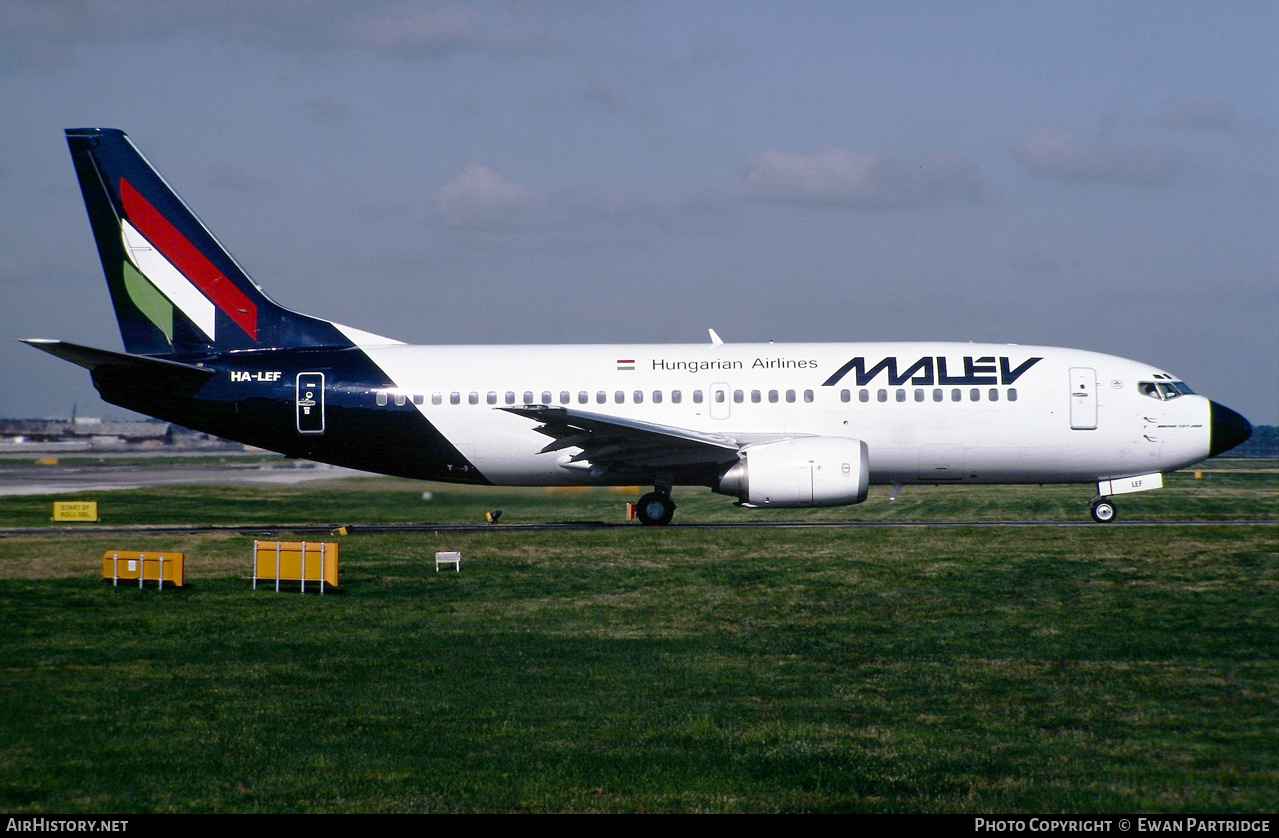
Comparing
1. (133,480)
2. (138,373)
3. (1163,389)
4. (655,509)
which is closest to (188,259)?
(138,373)

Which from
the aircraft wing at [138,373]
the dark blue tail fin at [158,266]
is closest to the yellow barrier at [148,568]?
the aircraft wing at [138,373]

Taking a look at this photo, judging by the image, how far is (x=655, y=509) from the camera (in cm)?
2917

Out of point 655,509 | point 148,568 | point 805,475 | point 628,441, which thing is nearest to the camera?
point 148,568

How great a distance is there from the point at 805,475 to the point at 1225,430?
10953 millimetres

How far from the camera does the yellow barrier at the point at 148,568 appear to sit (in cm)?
1952

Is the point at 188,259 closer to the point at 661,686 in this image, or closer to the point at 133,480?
the point at 661,686

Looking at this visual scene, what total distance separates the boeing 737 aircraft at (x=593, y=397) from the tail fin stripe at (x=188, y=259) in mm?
36

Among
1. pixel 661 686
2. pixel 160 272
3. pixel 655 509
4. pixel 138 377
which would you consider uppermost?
pixel 160 272

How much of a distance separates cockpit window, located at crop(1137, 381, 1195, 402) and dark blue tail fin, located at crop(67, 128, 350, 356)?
70.9ft

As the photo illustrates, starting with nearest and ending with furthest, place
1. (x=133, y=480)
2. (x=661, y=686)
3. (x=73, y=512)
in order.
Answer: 1. (x=661, y=686)
2. (x=73, y=512)
3. (x=133, y=480)

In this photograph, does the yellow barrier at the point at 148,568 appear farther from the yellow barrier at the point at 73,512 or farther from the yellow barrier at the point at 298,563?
the yellow barrier at the point at 73,512

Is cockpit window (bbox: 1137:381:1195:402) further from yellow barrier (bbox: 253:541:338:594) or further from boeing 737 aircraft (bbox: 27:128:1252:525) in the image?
yellow barrier (bbox: 253:541:338:594)

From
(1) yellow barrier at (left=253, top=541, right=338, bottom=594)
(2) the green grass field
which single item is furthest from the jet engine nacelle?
(1) yellow barrier at (left=253, top=541, right=338, bottom=594)

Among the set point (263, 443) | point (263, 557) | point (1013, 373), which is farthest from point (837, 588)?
point (263, 443)
